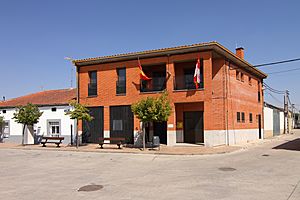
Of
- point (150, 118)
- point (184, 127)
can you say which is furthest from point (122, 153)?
point (184, 127)

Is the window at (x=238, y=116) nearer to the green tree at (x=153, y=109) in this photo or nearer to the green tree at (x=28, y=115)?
the green tree at (x=153, y=109)

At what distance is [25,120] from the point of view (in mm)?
27641

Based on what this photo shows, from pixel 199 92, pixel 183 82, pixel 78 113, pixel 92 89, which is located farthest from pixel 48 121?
pixel 199 92

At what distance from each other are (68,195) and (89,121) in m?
18.8

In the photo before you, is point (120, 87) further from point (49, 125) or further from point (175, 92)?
point (49, 125)

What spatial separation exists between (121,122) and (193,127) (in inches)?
233

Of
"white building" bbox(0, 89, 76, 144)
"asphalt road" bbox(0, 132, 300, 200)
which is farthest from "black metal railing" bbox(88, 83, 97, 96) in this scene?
"asphalt road" bbox(0, 132, 300, 200)

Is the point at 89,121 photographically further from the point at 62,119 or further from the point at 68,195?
the point at 68,195

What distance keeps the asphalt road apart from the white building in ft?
42.3

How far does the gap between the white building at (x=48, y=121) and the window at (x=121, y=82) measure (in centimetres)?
519

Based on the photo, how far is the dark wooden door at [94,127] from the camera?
27.2 m

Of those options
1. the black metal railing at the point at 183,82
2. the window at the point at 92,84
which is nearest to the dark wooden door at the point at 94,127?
the window at the point at 92,84

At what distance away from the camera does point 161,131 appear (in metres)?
25.6

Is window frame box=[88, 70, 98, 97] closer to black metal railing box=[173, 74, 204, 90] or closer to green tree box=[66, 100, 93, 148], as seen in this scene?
green tree box=[66, 100, 93, 148]
